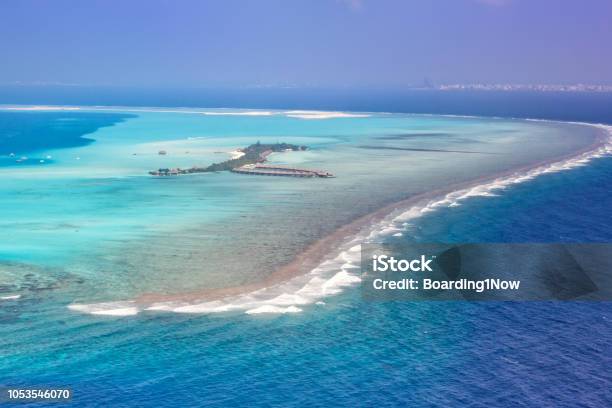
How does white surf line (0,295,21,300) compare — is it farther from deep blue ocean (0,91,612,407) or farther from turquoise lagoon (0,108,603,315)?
deep blue ocean (0,91,612,407)

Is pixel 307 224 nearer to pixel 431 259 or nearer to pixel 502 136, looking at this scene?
pixel 431 259

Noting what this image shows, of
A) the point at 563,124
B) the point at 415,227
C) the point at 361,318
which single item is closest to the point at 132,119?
the point at 563,124

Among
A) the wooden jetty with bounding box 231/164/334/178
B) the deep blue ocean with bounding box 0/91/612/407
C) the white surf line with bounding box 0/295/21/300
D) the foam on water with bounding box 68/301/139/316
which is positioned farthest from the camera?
the wooden jetty with bounding box 231/164/334/178

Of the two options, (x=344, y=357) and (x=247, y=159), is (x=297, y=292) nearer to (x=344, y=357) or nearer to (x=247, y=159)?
(x=344, y=357)

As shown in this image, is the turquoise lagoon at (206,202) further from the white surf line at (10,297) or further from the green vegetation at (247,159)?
the green vegetation at (247,159)

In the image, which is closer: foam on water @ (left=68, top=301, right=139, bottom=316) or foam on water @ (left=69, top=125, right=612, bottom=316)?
foam on water @ (left=68, top=301, right=139, bottom=316)

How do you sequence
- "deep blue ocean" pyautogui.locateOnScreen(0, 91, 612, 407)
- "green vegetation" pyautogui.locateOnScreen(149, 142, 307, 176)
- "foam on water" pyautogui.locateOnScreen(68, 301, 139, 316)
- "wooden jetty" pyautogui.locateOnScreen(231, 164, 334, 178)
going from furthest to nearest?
"green vegetation" pyautogui.locateOnScreen(149, 142, 307, 176)
"wooden jetty" pyautogui.locateOnScreen(231, 164, 334, 178)
"foam on water" pyautogui.locateOnScreen(68, 301, 139, 316)
"deep blue ocean" pyautogui.locateOnScreen(0, 91, 612, 407)

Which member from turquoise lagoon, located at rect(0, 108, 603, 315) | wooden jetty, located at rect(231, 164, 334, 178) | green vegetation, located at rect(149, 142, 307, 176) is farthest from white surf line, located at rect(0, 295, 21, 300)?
wooden jetty, located at rect(231, 164, 334, 178)
